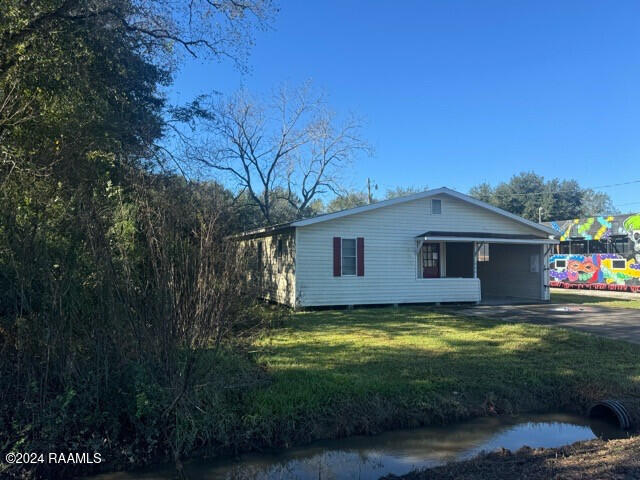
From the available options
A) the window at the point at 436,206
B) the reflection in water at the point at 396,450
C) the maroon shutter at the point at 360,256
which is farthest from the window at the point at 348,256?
the reflection in water at the point at 396,450

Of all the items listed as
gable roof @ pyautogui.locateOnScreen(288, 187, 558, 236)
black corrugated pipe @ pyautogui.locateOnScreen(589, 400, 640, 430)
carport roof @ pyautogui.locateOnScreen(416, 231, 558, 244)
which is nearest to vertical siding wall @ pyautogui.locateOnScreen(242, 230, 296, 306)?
gable roof @ pyautogui.locateOnScreen(288, 187, 558, 236)

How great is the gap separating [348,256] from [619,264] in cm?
1728

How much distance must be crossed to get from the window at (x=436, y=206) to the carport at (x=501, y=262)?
77 centimetres

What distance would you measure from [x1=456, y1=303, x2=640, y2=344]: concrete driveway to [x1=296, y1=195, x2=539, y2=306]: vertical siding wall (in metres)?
1.67

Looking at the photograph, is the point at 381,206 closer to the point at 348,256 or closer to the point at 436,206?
the point at 348,256

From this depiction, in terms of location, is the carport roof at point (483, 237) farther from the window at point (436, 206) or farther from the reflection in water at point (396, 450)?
the reflection in water at point (396, 450)

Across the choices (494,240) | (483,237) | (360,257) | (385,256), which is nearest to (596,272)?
(494,240)

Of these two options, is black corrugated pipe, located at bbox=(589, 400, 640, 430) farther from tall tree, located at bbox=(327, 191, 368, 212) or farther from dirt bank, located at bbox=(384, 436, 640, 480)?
tall tree, located at bbox=(327, 191, 368, 212)

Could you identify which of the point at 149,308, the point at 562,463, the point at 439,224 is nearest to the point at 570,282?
the point at 439,224

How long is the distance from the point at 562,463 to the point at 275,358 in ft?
14.3

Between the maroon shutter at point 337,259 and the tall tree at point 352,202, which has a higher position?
the tall tree at point 352,202

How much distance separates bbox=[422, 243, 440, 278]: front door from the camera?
17.6 metres

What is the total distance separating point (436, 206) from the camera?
16.4m

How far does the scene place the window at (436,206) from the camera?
645 inches
